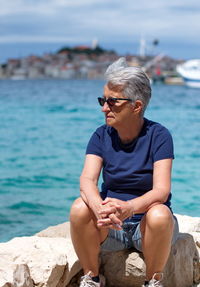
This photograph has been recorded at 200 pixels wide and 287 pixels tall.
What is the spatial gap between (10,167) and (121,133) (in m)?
6.91

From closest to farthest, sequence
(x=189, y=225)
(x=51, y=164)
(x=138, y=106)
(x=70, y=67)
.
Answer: (x=138, y=106) < (x=189, y=225) < (x=51, y=164) < (x=70, y=67)

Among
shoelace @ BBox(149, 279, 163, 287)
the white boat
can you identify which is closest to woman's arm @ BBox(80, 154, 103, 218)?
shoelace @ BBox(149, 279, 163, 287)

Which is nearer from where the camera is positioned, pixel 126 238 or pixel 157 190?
pixel 157 190

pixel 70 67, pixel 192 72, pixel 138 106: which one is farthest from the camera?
pixel 70 67

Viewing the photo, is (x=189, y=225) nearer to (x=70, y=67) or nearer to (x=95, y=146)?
(x=95, y=146)

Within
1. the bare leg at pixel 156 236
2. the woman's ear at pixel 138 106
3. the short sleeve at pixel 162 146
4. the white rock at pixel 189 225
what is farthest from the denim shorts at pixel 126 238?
the white rock at pixel 189 225

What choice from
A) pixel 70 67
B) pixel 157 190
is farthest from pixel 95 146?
pixel 70 67

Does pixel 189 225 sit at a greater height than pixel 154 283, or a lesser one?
lesser

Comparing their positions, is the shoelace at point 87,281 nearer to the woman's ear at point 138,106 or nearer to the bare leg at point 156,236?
the bare leg at point 156,236

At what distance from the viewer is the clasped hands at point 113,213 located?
265 centimetres

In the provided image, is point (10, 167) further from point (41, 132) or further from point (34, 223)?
point (41, 132)

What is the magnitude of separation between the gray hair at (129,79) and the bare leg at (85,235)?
0.57 m

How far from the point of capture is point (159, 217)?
265 cm

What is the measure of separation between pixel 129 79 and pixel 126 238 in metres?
0.79
